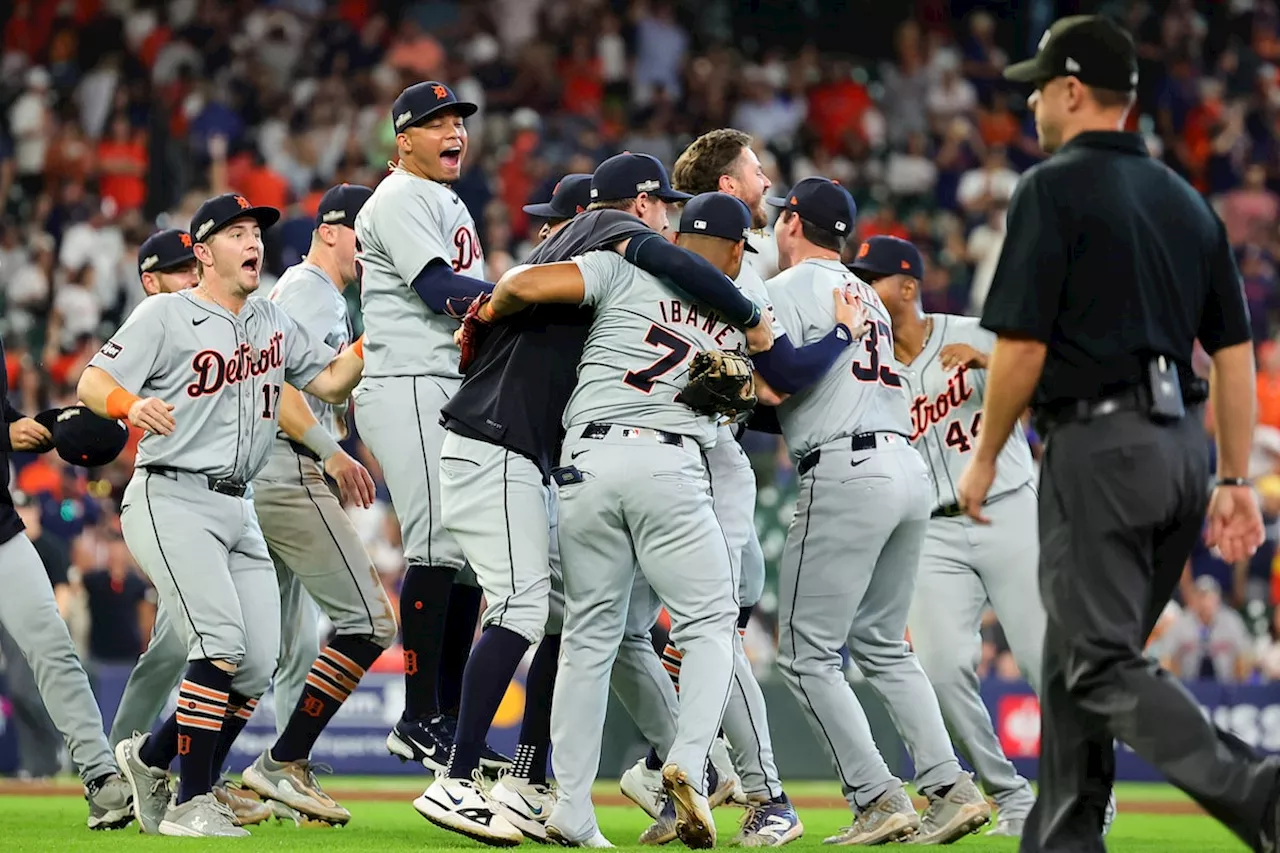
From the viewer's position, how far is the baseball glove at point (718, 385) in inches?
226

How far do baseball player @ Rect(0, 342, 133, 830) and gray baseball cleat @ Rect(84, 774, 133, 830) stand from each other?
10 mm

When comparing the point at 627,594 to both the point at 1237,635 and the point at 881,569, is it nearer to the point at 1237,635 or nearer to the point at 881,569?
the point at 881,569

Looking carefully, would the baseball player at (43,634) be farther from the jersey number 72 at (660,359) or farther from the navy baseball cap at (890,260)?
the navy baseball cap at (890,260)

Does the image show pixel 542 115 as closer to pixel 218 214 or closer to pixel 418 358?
pixel 218 214

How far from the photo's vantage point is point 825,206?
681 cm

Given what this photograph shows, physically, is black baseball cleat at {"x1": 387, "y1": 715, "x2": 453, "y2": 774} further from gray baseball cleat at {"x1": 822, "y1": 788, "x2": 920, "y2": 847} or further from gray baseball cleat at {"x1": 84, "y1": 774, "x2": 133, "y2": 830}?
gray baseball cleat at {"x1": 822, "y1": 788, "x2": 920, "y2": 847}

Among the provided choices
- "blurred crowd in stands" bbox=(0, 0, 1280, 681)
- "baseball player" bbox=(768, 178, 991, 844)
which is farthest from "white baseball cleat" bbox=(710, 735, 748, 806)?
"blurred crowd in stands" bbox=(0, 0, 1280, 681)

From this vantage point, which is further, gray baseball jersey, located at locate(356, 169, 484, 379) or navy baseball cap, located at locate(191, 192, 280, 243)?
navy baseball cap, located at locate(191, 192, 280, 243)

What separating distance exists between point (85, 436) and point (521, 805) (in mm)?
2437

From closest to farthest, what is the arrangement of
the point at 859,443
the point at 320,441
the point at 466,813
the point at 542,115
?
the point at 466,813 → the point at 859,443 → the point at 320,441 → the point at 542,115

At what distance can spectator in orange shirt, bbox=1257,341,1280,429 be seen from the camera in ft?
50.8

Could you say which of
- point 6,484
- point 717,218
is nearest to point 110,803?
point 6,484

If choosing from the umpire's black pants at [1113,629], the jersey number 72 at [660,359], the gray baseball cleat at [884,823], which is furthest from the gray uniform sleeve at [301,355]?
the umpire's black pants at [1113,629]

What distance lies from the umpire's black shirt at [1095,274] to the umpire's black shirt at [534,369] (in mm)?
1810
